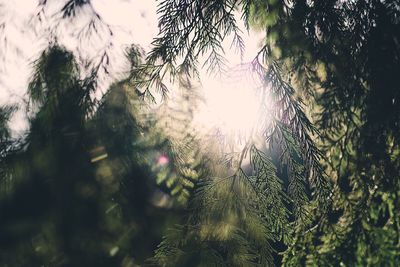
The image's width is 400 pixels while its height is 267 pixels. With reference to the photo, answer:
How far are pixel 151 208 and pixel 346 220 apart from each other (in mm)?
4265

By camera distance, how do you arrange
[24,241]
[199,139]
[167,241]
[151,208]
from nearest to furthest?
[167,241] < [199,139] < [24,241] < [151,208]

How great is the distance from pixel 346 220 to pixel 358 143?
0.54 m

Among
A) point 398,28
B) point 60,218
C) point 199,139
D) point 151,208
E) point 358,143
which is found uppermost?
Answer: point 398,28

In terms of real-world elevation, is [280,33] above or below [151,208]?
above

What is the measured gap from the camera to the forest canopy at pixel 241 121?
1248mm

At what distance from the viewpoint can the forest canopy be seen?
1248 mm

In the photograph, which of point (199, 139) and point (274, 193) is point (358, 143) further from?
point (199, 139)

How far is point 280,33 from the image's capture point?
1.34 meters

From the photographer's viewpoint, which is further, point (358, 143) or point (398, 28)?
point (358, 143)

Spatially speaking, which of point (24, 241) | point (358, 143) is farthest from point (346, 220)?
point (24, 241)

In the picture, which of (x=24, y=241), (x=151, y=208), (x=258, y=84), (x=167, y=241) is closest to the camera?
(x=167, y=241)

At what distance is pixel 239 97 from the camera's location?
1.29 metres

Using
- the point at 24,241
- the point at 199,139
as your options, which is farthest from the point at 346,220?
the point at 24,241

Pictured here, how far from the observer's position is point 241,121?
4.30ft
